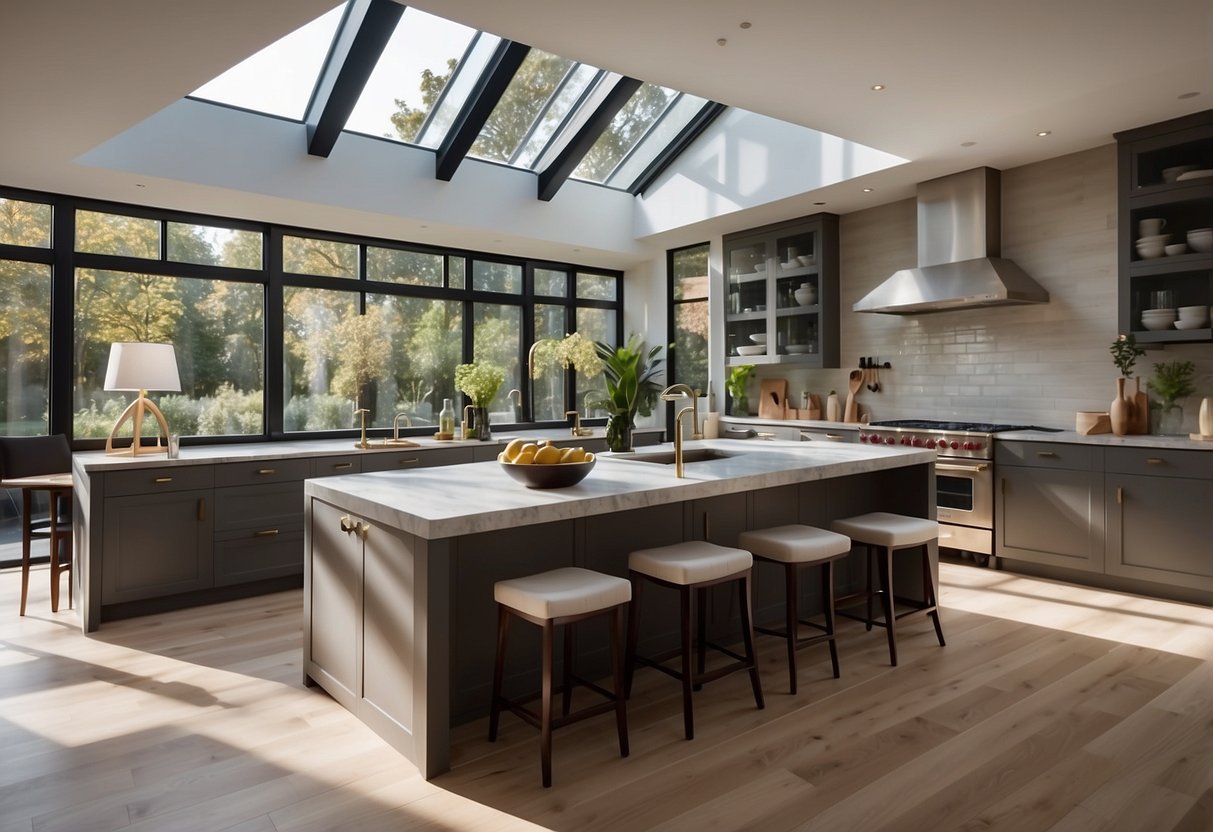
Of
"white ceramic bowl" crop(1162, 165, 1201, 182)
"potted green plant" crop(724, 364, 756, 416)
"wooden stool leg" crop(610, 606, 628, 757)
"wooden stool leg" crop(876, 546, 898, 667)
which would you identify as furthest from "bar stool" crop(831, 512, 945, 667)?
"potted green plant" crop(724, 364, 756, 416)

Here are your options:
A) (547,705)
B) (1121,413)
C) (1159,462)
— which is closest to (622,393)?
(547,705)

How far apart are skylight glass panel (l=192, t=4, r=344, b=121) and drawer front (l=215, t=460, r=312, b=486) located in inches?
94.4

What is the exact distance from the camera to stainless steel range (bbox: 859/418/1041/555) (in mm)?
5102

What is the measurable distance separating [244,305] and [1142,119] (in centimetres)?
614

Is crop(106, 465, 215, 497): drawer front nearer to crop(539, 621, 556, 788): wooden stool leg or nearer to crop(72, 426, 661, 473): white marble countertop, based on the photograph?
crop(72, 426, 661, 473): white marble countertop

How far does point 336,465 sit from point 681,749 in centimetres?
329

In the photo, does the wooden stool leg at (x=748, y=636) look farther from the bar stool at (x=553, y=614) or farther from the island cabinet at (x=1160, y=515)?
the island cabinet at (x=1160, y=515)

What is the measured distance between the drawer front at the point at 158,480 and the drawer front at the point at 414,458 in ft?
3.39

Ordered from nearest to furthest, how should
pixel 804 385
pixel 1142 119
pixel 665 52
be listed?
pixel 665 52
pixel 1142 119
pixel 804 385

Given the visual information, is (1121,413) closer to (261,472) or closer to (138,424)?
(261,472)

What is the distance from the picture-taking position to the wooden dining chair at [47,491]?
4.09m

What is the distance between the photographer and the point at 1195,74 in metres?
3.82

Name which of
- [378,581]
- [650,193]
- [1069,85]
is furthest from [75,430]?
[1069,85]

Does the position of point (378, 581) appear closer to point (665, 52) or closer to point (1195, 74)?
point (665, 52)
